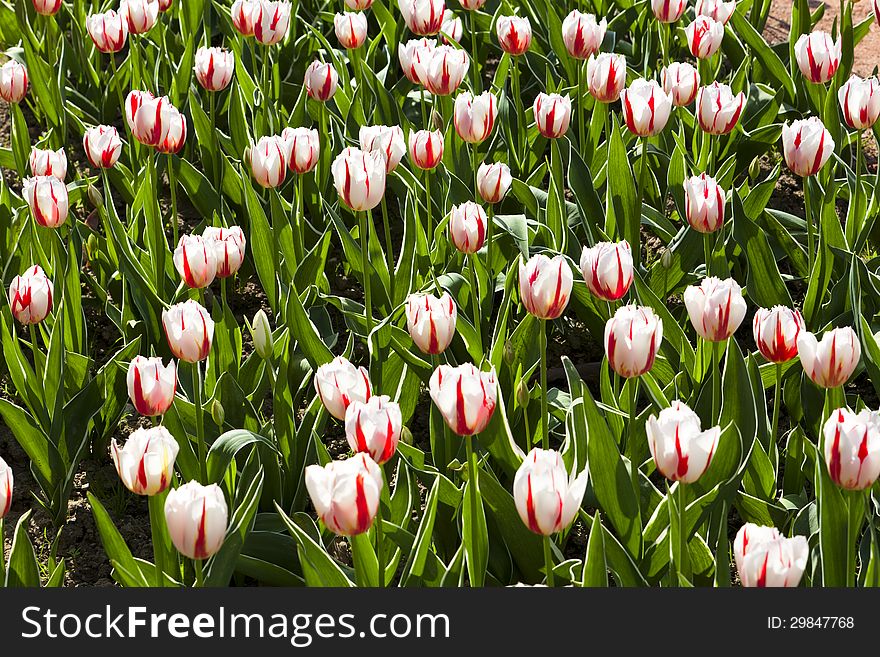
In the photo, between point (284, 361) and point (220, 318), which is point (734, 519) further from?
point (220, 318)

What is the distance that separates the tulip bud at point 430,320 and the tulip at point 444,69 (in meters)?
1.01

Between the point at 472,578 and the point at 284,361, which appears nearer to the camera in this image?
the point at 472,578

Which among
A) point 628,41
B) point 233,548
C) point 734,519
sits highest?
point 628,41

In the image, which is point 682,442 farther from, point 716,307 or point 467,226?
point 467,226

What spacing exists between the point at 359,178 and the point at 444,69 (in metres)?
0.65

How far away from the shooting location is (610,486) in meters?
2.01

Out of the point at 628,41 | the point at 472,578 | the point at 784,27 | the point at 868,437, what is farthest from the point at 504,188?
the point at 784,27

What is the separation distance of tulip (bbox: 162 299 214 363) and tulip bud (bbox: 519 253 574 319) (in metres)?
0.56

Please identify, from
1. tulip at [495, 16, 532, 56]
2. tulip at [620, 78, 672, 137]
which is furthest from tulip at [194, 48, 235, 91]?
tulip at [620, 78, 672, 137]

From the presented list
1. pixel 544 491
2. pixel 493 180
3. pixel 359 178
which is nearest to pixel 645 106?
pixel 493 180

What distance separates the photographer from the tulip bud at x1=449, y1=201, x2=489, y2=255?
2.33 meters

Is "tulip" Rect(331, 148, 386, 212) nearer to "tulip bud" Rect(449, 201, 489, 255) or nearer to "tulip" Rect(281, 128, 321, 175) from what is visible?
"tulip bud" Rect(449, 201, 489, 255)

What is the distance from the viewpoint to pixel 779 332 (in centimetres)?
191

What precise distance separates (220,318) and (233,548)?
0.74 metres
